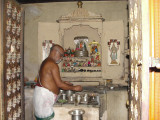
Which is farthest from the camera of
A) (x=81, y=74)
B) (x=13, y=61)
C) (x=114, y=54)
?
(x=81, y=74)

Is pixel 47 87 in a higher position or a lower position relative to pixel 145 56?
lower

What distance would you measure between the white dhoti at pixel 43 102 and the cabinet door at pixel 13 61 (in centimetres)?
39

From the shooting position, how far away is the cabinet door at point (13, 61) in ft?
9.79

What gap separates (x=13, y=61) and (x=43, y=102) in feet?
3.22

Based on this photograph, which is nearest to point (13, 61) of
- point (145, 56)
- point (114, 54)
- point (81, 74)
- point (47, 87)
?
point (47, 87)

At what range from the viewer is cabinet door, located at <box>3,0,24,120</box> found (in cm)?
298

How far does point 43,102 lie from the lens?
3.42 m

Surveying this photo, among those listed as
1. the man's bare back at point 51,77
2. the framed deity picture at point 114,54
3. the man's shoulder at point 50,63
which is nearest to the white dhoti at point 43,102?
the man's bare back at point 51,77

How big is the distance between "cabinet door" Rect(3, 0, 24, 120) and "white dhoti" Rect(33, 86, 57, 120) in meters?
0.39

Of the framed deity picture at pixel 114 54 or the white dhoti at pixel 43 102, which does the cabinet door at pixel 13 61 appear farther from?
the framed deity picture at pixel 114 54

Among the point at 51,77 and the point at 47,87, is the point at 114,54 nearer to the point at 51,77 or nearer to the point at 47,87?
the point at 51,77

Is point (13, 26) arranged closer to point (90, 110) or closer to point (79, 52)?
point (90, 110)

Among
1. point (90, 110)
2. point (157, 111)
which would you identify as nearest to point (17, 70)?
point (90, 110)

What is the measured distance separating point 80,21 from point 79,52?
3.50 feet
